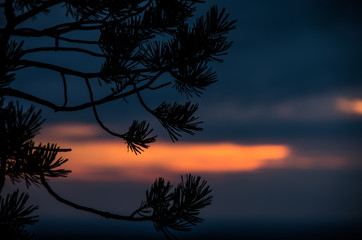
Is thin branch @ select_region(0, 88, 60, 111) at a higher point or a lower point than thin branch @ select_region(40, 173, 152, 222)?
higher

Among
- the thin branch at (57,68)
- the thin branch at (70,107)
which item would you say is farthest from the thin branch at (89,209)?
the thin branch at (57,68)

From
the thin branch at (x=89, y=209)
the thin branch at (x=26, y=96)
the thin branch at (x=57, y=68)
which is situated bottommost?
the thin branch at (x=89, y=209)

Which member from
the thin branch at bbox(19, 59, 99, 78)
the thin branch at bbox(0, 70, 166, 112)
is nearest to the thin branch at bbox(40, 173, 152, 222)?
the thin branch at bbox(0, 70, 166, 112)

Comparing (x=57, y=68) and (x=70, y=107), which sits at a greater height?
(x=57, y=68)

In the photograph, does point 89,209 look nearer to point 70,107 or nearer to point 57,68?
point 70,107

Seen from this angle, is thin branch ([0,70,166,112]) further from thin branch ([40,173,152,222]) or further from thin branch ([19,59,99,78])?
thin branch ([40,173,152,222])

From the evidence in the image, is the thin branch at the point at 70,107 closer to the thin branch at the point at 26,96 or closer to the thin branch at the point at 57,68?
the thin branch at the point at 26,96

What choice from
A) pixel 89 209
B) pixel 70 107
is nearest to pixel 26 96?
pixel 70 107

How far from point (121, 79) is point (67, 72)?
0.44 metres

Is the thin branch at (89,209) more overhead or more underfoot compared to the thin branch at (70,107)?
more underfoot

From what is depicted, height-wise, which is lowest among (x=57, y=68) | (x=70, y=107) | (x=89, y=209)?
(x=89, y=209)

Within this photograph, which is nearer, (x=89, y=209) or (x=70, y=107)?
(x=89, y=209)

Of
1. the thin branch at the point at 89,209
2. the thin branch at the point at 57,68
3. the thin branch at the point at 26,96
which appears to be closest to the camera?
the thin branch at the point at 89,209

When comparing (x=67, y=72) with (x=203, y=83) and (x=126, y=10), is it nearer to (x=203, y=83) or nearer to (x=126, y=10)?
(x=126, y=10)
